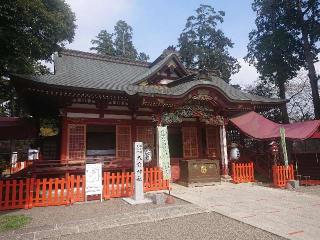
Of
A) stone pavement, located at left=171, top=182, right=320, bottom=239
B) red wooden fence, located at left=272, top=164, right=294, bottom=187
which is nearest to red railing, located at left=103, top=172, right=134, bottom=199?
stone pavement, located at left=171, top=182, right=320, bottom=239

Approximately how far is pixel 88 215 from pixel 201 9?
3485cm

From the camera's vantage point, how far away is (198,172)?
39.0 ft

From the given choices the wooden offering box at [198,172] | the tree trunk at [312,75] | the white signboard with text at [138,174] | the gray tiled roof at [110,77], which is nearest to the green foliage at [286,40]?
the tree trunk at [312,75]

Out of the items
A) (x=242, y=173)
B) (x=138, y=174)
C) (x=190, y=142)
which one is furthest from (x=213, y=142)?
(x=138, y=174)

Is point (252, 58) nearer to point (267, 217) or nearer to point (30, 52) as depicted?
point (30, 52)

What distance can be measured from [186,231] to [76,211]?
11.8 feet

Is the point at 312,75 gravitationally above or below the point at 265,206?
above

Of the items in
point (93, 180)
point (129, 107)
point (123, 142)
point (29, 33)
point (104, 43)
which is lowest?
point (93, 180)

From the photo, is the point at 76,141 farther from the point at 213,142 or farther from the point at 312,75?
the point at 312,75

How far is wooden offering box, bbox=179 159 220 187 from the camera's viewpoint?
11.7 m

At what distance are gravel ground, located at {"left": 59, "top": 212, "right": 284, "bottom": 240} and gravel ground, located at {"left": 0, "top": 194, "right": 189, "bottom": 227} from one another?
4.50 ft

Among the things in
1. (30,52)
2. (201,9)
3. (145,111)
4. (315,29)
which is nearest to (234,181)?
(145,111)

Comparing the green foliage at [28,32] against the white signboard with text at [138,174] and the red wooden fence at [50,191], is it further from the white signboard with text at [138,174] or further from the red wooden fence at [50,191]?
the white signboard with text at [138,174]

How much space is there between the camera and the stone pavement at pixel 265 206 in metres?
5.85
